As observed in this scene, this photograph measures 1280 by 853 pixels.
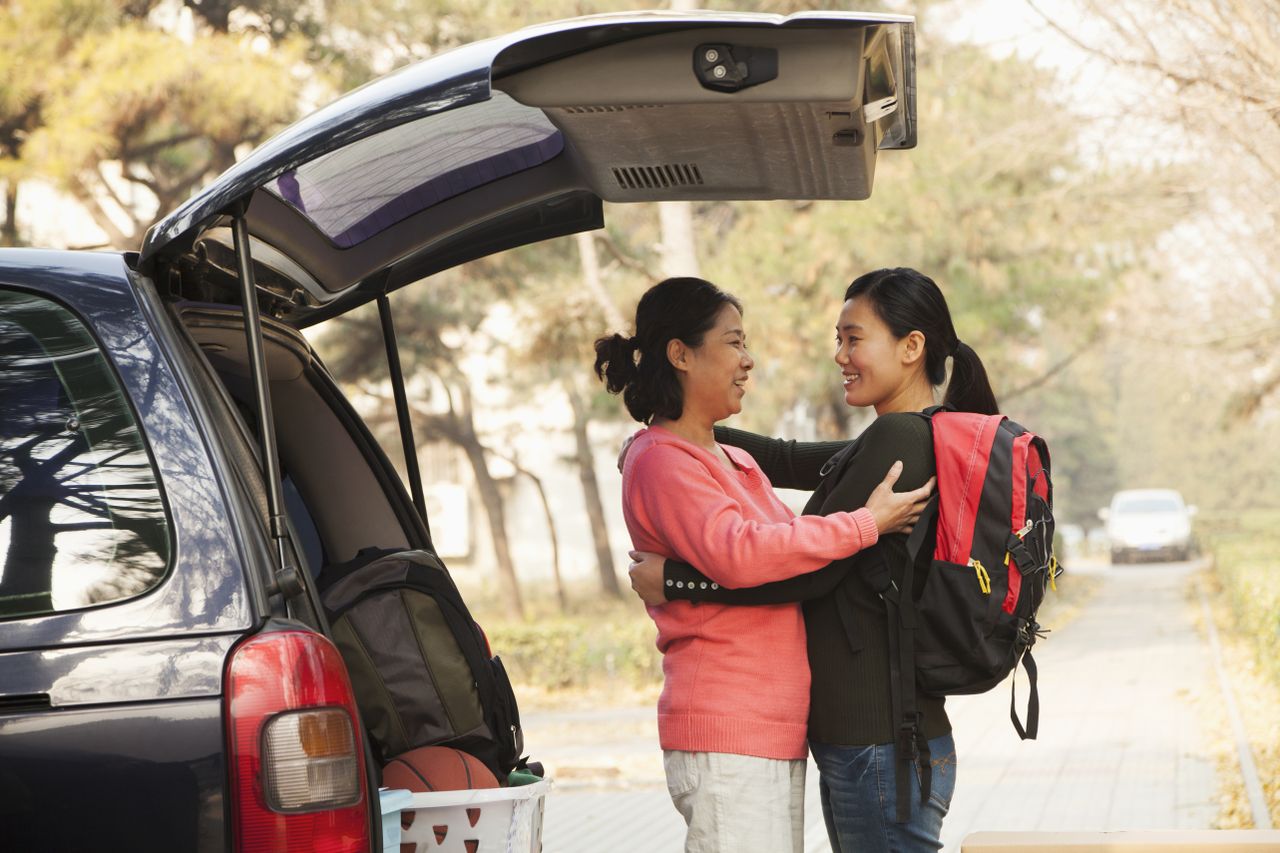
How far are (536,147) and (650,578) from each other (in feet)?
3.51

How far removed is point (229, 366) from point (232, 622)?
54.4 inches

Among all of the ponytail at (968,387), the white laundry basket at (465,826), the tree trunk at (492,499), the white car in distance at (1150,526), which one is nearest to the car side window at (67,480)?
the white laundry basket at (465,826)

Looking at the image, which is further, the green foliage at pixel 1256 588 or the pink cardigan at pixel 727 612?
the green foliage at pixel 1256 588

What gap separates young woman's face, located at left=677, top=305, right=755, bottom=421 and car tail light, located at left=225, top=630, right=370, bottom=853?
4.36 ft

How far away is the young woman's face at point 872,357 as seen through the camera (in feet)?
10.9

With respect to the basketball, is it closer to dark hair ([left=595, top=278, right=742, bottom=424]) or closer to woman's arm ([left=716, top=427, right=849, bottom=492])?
dark hair ([left=595, top=278, right=742, bottom=424])

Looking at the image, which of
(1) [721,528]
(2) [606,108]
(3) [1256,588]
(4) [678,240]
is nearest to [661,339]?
(1) [721,528]

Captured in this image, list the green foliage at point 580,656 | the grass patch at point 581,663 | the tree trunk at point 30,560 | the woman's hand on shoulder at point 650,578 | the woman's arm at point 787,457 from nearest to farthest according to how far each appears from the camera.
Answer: the tree trunk at point 30,560
the woman's hand on shoulder at point 650,578
the woman's arm at point 787,457
the grass patch at point 581,663
the green foliage at point 580,656

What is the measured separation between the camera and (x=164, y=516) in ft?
7.73

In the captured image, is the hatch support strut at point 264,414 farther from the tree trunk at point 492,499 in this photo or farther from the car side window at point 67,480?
the tree trunk at point 492,499

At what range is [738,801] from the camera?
318 cm

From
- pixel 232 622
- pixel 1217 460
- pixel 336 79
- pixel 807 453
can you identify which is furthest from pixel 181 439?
pixel 1217 460

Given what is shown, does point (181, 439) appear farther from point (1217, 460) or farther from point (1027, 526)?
point (1217, 460)

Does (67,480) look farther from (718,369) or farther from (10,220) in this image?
(10,220)
